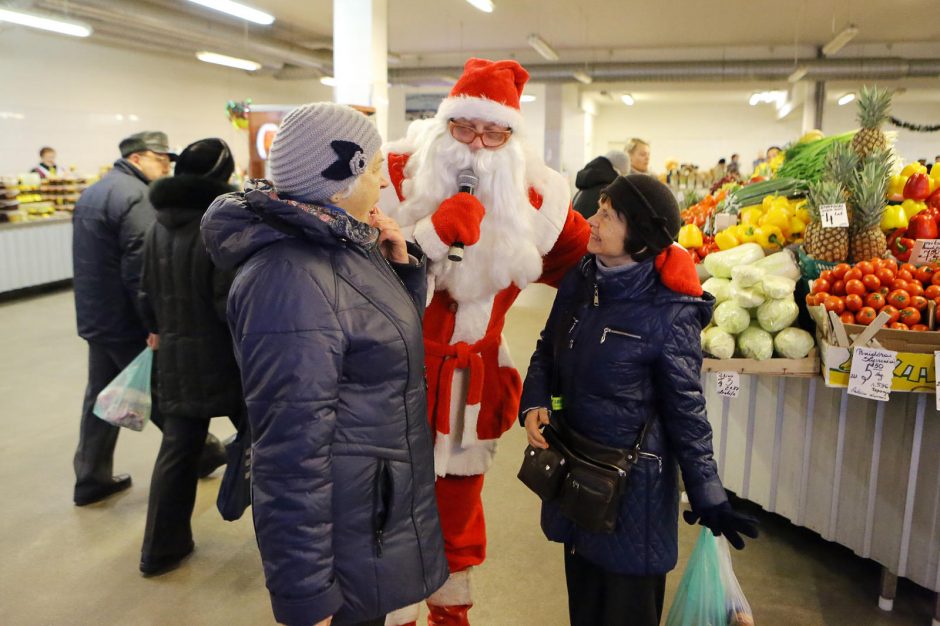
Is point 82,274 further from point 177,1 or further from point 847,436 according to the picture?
point 177,1

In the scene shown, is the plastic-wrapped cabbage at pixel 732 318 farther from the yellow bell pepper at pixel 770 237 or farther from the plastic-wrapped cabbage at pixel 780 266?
the yellow bell pepper at pixel 770 237

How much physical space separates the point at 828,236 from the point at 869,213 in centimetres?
15

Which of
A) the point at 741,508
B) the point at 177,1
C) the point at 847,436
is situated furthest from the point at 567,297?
the point at 177,1

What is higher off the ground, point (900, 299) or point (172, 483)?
point (900, 299)

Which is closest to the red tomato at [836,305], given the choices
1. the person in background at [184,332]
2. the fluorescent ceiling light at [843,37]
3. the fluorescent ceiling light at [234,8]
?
the person in background at [184,332]

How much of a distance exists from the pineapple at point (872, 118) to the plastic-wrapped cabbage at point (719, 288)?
2.49ft

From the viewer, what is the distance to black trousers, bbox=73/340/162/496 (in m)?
3.26

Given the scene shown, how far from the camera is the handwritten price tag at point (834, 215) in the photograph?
2502mm

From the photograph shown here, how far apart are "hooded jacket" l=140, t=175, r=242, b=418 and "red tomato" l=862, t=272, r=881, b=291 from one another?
2115 mm

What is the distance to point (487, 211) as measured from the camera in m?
2.06

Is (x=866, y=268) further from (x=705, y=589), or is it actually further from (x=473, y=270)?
(x=473, y=270)

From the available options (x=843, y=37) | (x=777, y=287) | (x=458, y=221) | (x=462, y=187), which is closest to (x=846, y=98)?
(x=843, y=37)

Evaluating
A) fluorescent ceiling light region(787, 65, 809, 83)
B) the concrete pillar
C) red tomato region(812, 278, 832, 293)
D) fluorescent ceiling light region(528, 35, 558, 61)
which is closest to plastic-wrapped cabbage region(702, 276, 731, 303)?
red tomato region(812, 278, 832, 293)

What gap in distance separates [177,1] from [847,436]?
417 inches
